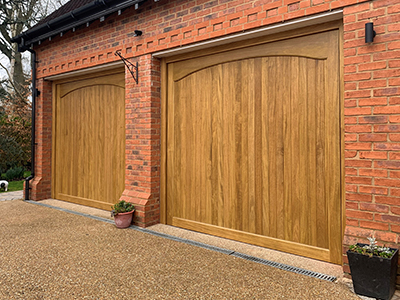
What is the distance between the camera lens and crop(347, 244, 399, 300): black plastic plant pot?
250 cm

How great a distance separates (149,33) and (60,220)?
3.44 m

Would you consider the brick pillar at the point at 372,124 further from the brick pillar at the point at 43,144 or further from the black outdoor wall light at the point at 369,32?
the brick pillar at the point at 43,144

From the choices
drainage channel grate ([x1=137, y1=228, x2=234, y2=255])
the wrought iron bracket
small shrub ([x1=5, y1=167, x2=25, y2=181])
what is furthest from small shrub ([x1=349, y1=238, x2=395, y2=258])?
small shrub ([x1=5, y1=167, x2=25, y2=181])

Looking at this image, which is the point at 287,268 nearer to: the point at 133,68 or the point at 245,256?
the point at 245,256

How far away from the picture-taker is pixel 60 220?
5145 mm

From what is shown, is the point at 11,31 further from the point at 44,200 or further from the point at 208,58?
the point at 208,58

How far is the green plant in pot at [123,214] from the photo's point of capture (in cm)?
466

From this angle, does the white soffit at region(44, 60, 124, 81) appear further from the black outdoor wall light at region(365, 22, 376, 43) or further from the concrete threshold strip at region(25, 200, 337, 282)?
the black outdoor wall light at region(365, 22, 376, 43)

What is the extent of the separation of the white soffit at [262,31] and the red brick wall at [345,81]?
65mm

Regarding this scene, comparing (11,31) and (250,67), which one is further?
(11,31)

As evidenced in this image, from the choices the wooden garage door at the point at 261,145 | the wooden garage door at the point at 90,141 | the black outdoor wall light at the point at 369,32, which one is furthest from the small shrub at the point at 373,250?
the wooden garage door at the point at 90,141

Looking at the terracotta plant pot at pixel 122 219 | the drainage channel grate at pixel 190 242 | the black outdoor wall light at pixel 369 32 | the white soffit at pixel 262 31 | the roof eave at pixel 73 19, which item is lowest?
the drainage channel grate at pixel 190 242

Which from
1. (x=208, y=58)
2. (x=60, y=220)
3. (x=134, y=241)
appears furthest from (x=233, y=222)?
(x=60, y=220)

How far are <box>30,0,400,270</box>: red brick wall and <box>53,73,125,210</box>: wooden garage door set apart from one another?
1.80 feet
